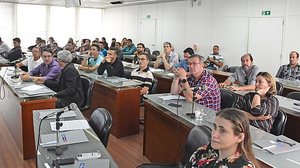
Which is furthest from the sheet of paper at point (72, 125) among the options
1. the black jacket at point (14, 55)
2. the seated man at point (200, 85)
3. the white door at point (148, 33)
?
the white door at point (148, 33)

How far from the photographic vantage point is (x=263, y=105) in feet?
10.1

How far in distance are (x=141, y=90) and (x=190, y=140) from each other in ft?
8.68

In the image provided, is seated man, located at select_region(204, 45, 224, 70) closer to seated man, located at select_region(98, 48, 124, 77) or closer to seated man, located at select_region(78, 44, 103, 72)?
seated man, located at select_region(78, 44, 103, 72)

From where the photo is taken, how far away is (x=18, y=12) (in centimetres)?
1397

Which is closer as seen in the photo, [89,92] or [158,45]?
[89,92]

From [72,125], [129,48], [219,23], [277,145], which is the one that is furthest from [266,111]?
[129,48]

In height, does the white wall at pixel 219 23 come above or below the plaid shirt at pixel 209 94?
above

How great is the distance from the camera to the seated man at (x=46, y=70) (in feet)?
14.8

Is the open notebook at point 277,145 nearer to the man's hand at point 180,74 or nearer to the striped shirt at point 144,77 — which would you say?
the man's hand at point 180,74

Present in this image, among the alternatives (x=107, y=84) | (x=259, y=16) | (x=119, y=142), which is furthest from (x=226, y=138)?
(x=259, y=16)

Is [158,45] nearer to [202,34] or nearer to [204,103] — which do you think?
[202,34]

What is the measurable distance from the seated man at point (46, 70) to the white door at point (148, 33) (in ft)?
24.9

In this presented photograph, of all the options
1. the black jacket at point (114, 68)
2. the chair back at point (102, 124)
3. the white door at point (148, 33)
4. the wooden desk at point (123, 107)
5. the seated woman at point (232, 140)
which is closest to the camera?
the seated woman at point (232, 140)

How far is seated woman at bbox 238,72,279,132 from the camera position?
3.02 m
